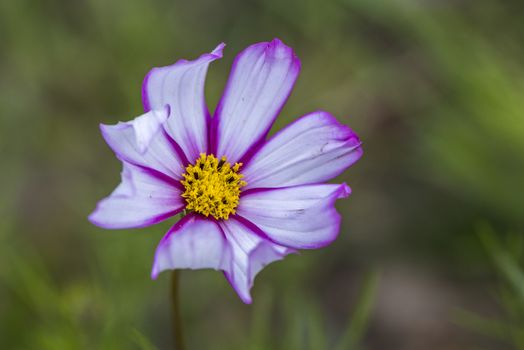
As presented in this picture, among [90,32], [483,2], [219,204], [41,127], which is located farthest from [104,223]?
[483,2]

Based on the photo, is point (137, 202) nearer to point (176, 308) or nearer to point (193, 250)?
point (193, 250)

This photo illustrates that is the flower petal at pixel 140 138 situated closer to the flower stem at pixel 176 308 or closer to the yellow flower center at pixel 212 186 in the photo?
the yellow flower center at pixel 212 186

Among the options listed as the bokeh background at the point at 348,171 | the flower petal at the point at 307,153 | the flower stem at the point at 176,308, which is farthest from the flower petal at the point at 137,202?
the bokeh background at the point at 348,171

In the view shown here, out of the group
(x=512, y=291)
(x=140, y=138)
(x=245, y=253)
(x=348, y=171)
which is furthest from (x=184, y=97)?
(x=348, y=171)

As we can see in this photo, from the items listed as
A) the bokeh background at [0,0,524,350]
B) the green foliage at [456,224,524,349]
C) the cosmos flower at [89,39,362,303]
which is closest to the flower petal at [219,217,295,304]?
the cosmos flower at [89,39,362,303]

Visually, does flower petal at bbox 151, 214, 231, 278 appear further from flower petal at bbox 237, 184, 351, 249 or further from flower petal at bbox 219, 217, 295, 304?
flower petal at bbox 237, 184, 351, 249

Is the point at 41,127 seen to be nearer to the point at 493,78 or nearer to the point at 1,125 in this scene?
the point at 1,125
